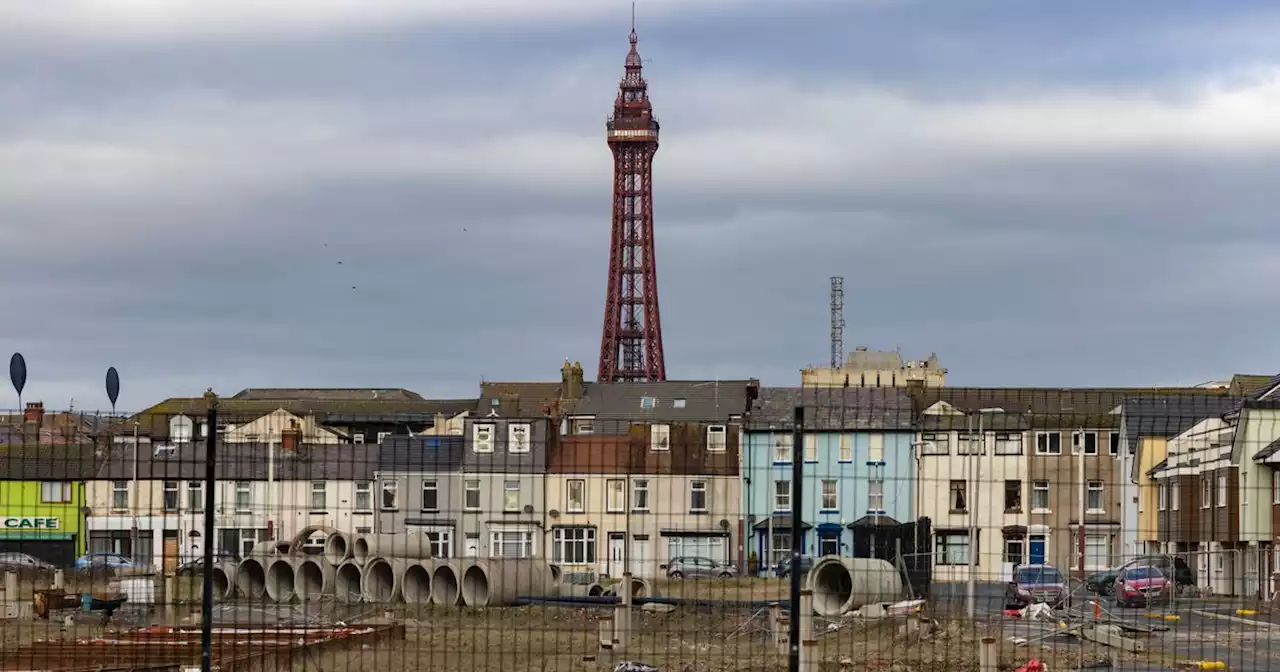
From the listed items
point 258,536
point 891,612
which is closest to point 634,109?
point 258,536

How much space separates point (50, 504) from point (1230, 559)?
141ft

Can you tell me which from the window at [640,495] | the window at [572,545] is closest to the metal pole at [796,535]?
the window at [640,495]

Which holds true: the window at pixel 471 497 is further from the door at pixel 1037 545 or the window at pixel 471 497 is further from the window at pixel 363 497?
the door at pixel 1037 545

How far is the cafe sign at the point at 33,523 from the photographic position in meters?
73.7

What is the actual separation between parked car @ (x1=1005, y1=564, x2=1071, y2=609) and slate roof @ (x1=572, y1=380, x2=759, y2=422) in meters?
42.7

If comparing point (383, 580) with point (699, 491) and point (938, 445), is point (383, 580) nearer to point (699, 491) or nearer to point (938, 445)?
point (699, 491)

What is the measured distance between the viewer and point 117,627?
33031 millimetres

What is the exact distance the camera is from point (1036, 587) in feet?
127

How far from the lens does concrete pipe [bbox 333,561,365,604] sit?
141 feet

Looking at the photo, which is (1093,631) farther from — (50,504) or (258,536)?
(50,504)

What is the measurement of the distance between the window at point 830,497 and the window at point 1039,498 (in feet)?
22.6

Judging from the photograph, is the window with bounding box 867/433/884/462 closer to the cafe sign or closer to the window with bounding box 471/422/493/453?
the window with bounding box 471/422/493/453

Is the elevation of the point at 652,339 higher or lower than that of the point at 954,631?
higher

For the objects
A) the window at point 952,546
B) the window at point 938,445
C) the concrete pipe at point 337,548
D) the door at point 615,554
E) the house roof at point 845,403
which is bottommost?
the door at point 615,554
